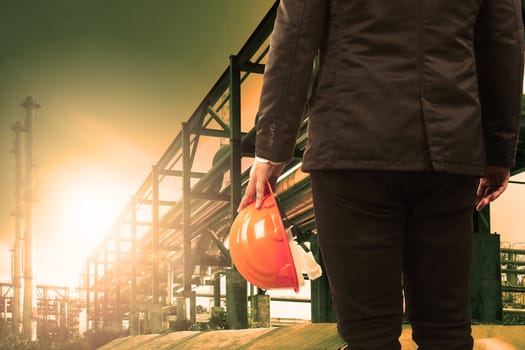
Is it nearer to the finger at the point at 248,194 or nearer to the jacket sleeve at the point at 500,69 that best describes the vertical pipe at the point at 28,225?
the finger at the point at 248,194

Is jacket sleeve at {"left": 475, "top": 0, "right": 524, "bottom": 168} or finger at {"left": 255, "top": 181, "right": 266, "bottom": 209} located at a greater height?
jacket sleeve at {"left": 475, "top": 0, "right": 524, "bottom": 168}

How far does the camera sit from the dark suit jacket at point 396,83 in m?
1.42

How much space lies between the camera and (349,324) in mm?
1510

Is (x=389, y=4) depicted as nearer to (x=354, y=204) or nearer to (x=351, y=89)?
(x=351, y=89)

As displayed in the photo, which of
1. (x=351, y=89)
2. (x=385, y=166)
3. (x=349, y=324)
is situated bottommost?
(x=349, y=324)

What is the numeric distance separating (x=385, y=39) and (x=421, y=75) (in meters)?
0.12

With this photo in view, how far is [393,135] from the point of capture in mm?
1411

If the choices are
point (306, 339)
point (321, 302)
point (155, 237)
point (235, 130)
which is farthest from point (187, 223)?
point (306, 339)

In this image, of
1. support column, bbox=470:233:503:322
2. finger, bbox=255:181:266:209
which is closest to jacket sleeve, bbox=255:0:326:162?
finger, bbox=255:181:266:209

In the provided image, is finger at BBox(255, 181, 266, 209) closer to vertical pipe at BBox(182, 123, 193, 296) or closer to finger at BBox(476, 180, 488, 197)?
finger at BBox(476, 180, 488, 197)

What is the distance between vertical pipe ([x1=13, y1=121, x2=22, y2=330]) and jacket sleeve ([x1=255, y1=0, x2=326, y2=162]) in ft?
67.2

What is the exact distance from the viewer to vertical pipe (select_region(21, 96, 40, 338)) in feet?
62.9

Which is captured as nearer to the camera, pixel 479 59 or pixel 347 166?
pixel 347 166

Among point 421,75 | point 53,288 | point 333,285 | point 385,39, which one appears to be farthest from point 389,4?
point 53,288
